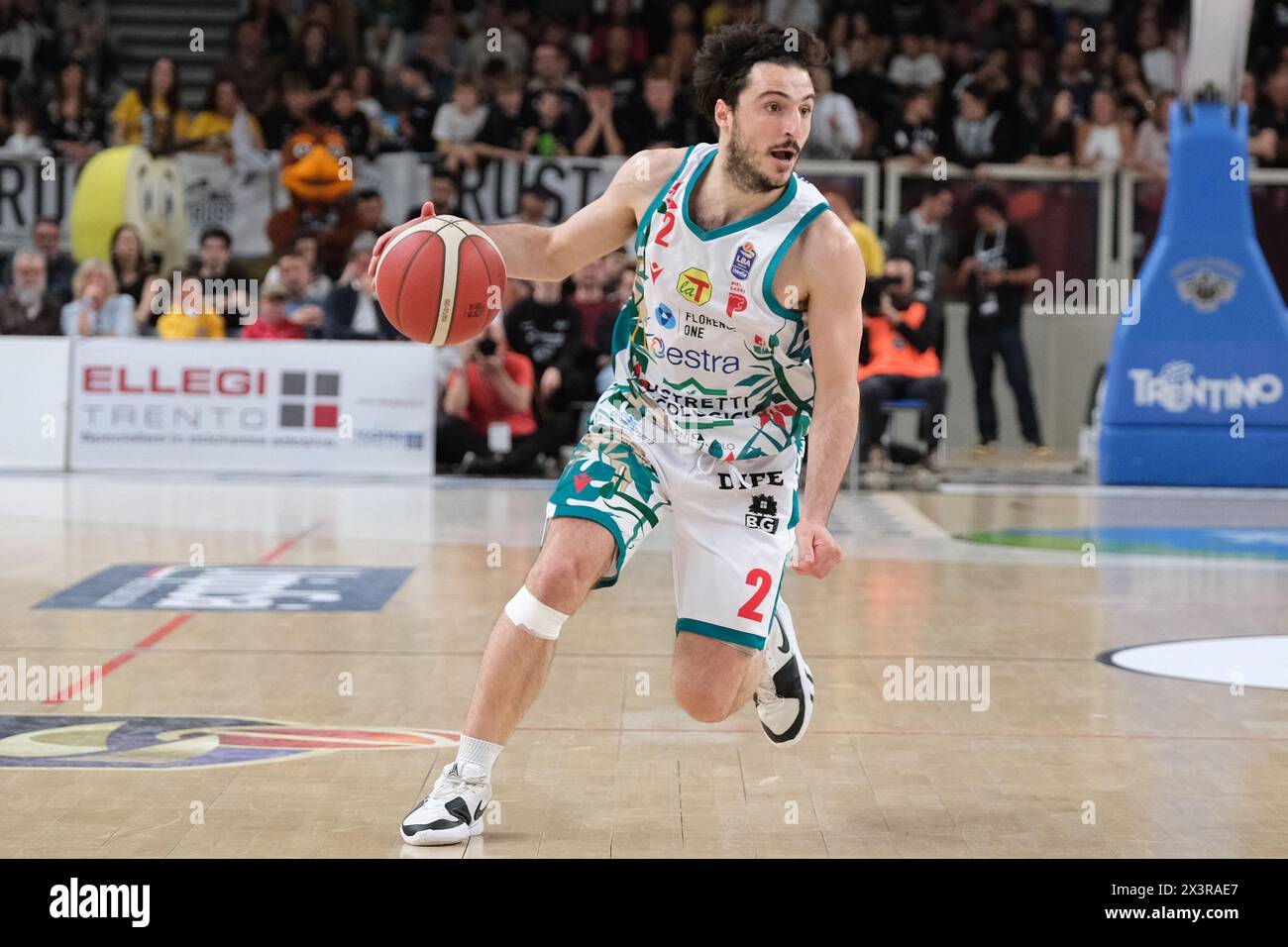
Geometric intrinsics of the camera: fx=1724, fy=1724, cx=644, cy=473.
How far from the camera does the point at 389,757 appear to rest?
483 cm

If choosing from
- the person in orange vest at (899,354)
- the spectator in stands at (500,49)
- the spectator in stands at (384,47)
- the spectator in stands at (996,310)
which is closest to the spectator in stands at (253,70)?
the spectator in stands at (384,47)

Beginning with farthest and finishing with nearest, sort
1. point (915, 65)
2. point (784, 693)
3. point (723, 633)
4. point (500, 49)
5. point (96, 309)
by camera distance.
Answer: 1. point (500, 49)
2. point (915, 65)
3. point (96, 309)
4. point (784, 693)
5. point (723, 633)

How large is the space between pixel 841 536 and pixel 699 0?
9373 mm

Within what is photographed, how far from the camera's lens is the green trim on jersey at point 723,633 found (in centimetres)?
439

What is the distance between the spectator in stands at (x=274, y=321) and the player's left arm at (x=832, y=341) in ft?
30.6

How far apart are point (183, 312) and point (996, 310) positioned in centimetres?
670

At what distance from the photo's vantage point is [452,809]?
13.2 ft

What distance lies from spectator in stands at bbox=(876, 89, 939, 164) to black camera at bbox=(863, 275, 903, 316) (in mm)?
2837

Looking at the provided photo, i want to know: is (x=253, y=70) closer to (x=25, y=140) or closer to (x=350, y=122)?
(x=350, y=122)

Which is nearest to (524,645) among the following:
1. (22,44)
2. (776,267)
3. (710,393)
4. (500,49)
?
(710,393)

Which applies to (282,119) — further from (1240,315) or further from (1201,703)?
(1201,703)

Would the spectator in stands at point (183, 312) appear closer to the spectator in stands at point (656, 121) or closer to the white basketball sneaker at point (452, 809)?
the spectator in stands at point (656, 121)

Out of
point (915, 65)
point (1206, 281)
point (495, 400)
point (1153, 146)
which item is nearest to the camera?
point (1206, 281)

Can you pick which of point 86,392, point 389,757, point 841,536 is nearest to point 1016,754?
point 389,757
